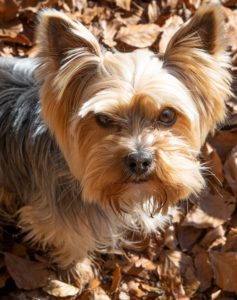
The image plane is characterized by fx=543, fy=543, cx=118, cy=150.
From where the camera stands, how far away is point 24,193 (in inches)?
127

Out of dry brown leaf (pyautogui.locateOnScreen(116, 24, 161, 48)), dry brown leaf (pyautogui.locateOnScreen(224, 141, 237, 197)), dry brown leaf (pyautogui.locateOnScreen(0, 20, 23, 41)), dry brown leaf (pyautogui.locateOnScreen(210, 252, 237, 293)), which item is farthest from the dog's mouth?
dry brown leaf (pyautogui.locateOnScreen(0, 20, 23, 41))

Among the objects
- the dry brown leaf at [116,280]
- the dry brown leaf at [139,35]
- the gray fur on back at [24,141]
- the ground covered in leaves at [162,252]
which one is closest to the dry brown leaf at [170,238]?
the ground covered in leaves at [162,252]

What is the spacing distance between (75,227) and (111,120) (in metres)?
0.83

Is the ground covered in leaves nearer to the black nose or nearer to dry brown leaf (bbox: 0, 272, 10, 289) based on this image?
dry brown leaf (bbox: 0, 272, 10, 289)

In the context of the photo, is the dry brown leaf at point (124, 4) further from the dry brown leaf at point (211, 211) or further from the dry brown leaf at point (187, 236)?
the dry brown leaf at point (187, 236)

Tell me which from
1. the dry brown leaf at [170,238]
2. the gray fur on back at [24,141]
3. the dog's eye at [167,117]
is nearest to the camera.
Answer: the dog's eye at [167,117]

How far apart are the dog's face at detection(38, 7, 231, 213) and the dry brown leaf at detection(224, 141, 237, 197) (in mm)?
1197

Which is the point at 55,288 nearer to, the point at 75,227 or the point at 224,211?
the point at 75,227

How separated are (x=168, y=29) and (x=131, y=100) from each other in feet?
6.12

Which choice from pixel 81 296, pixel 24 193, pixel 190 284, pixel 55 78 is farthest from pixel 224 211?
pixel 55 78

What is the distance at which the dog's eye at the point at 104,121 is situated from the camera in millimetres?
2480

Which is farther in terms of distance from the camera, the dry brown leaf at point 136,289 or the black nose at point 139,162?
the dry brown leaf at point 136,289

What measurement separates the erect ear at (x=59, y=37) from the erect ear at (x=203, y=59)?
0.37 meters

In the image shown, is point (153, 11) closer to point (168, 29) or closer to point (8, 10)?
point (168, 29)
